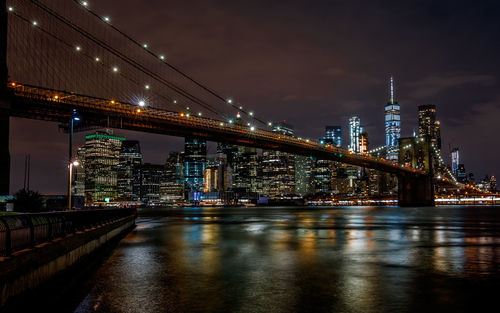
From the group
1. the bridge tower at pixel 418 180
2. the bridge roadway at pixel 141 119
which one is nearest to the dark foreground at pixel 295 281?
the bridge roadway at pixel 141 119

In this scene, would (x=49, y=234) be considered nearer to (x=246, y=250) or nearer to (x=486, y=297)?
(x=246, y=250)

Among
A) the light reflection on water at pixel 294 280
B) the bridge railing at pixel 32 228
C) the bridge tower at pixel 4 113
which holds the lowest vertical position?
the light reflection on water at pixel 294 280

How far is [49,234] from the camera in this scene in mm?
11742

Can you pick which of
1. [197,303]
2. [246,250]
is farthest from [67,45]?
[197,303]

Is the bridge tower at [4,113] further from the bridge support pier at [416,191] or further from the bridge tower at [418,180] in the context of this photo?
the bridge support pier at [416,191]

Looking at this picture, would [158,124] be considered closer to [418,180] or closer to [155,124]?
[155,124]

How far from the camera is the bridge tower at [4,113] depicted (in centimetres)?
2742

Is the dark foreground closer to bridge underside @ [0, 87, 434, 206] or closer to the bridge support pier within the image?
bridge underside @ [0, 87, 434, 206]

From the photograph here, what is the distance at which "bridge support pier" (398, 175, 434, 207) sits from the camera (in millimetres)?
108375

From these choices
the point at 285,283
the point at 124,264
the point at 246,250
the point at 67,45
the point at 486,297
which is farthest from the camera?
the point at 67,45

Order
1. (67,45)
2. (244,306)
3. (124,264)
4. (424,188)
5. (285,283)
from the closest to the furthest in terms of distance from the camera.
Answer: (244,306) → (285,283) → (124,264) → (67,45) → (424,188)

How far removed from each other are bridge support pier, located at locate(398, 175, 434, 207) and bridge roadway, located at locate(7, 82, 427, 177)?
92.0ft

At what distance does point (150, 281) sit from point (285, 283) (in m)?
3.17

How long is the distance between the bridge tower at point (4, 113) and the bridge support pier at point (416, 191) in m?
96.6
